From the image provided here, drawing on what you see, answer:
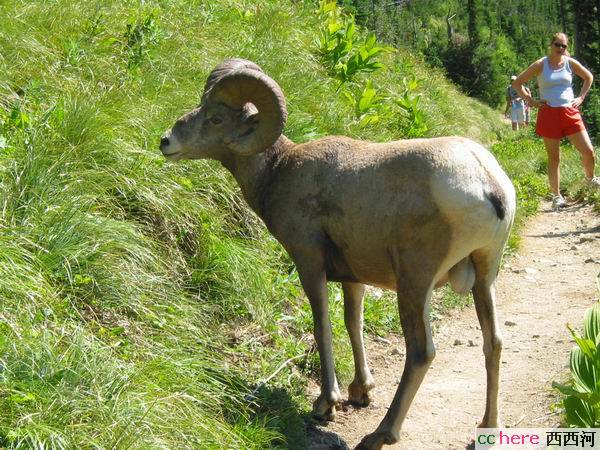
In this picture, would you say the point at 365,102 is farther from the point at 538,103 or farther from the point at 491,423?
the point at 491,423

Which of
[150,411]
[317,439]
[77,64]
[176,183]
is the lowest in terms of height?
[317,439]

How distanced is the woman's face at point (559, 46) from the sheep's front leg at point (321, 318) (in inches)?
305

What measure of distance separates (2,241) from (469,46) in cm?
3128

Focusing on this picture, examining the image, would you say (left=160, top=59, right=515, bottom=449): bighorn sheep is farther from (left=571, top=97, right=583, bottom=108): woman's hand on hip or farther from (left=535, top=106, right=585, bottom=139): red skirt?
(left=571, top=97, right=583, bottom=108): woman's hand on hip

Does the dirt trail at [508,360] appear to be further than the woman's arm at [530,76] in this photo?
No

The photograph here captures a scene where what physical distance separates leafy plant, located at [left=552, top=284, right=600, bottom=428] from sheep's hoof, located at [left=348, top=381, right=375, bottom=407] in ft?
5.54

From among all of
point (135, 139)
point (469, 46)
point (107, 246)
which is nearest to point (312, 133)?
point (135, 139)

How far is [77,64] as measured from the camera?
931 centimetres

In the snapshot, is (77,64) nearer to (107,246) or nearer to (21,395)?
(107,246)

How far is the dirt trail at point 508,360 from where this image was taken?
640cm

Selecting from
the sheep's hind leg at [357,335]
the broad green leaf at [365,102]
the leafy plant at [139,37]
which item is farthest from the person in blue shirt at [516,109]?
the sheep's hind leg at [357,335]

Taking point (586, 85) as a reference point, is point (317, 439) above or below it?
below

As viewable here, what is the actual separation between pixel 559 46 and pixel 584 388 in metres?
8.24

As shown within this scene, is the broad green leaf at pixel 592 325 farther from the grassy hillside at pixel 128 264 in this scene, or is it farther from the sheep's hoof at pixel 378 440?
the grassy hillside at pixel 128 264
